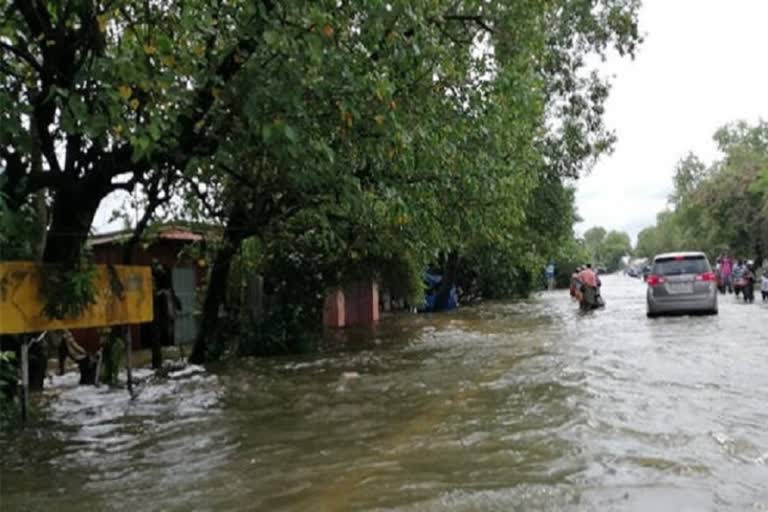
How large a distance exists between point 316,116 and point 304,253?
9.03 meters

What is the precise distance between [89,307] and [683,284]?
15.2 m

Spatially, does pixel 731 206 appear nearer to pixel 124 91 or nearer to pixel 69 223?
pixel 69 223

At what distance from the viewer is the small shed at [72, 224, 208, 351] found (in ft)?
57.0

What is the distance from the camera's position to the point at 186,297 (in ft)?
67.3

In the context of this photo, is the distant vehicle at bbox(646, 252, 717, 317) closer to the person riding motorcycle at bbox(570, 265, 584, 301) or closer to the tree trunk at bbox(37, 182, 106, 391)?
the person riding motorcycle at bbox(570, 265, 584, 301)

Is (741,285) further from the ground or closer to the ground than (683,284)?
closer to the ground

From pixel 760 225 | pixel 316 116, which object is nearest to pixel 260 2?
pixel 316 116

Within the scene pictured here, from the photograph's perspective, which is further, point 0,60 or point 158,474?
point 0,60

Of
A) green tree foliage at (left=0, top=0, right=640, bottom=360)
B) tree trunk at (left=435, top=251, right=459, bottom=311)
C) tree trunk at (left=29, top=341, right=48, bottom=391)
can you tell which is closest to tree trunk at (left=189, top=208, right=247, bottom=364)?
green tree foliage at (left=0, top=0, right=640, bottom=360)

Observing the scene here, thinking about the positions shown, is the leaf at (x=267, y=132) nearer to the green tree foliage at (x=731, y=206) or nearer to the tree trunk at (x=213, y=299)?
the tree trunk at (x=213, y=299)

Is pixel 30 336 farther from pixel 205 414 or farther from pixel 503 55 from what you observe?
pixel 503 55

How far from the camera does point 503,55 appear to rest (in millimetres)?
10789

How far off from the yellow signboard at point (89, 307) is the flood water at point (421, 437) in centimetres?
117

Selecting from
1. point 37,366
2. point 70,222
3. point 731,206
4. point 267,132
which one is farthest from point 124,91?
point 731,206
